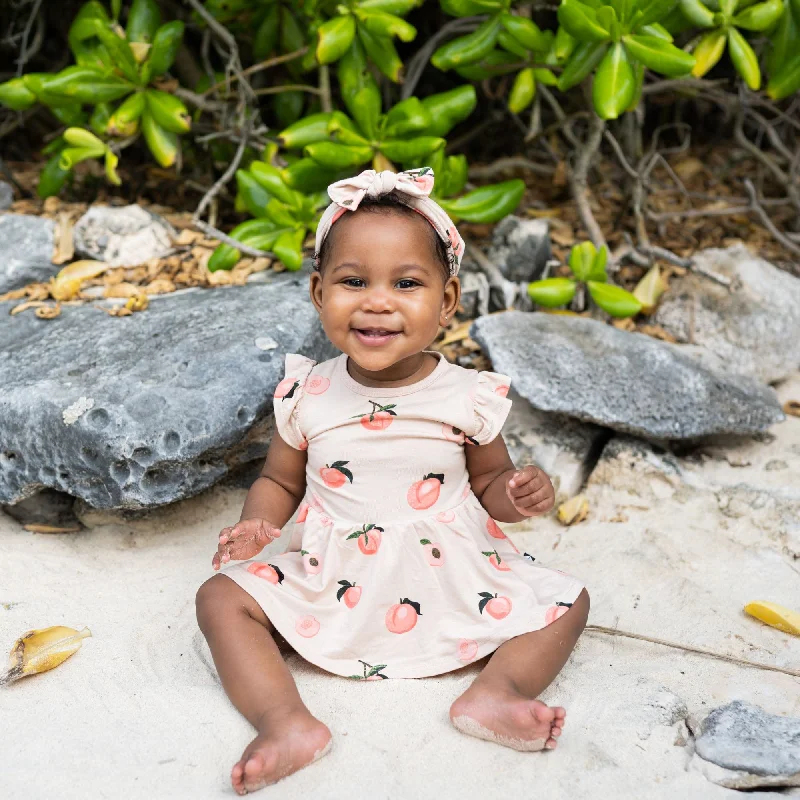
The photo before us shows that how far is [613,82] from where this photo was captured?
2625 millimetres

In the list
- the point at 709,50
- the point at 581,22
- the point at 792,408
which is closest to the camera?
the point at 581,22

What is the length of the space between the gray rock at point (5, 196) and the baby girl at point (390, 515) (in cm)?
216

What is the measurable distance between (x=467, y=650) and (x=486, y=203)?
165cm

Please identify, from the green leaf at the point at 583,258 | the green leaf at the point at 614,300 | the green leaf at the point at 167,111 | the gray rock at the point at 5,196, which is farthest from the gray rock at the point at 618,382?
the gray rock at the point at 5,196

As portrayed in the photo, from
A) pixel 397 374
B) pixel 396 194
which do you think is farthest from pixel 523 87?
pixel 397 374

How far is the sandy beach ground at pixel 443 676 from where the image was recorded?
167 centimetres

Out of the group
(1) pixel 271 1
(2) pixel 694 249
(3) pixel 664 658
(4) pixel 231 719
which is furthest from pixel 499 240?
(4) pixel 231 719

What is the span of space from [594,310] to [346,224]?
155cm

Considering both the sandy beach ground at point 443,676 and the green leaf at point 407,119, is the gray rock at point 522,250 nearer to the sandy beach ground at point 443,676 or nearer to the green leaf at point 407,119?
the green leaf at point 407,119

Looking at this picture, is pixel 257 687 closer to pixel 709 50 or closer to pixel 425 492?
pixel 425 492

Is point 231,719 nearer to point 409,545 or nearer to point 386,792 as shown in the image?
point 386,792

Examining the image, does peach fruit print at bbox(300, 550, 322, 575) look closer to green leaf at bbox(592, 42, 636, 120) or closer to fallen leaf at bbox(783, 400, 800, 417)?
green leaf at bbox(592, 42, 636, 120)

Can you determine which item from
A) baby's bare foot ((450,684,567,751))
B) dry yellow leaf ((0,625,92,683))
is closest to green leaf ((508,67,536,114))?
baby's bare foot ((450,684,567,751))

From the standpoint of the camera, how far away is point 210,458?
2.46 metres
